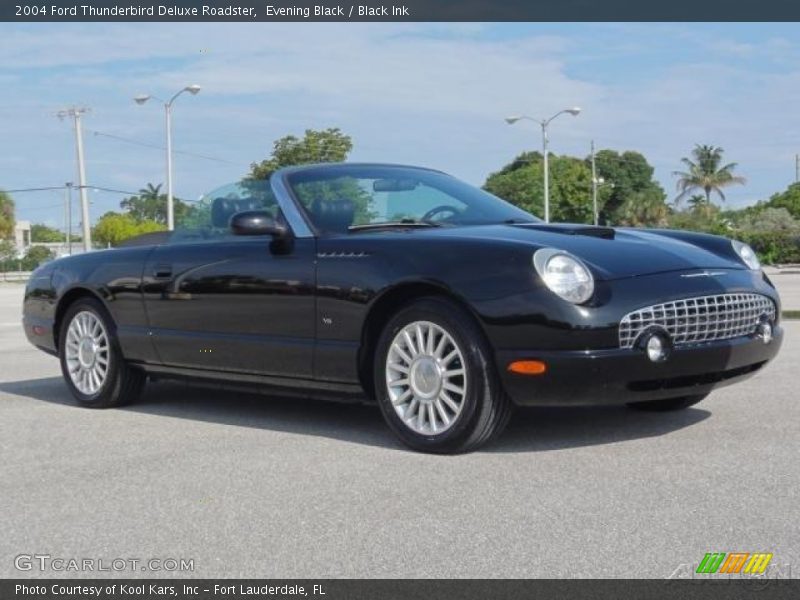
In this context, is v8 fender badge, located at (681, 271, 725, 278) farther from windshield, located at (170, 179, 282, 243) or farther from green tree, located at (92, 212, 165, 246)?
green tree, located at (92, 212, 165, 246)

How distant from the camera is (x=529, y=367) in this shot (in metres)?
5.27

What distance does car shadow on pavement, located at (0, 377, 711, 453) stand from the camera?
19.3 ft

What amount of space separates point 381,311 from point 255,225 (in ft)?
2.78

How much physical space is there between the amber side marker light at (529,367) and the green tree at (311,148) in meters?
36.5

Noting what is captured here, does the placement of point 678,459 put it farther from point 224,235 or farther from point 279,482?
point 224,235

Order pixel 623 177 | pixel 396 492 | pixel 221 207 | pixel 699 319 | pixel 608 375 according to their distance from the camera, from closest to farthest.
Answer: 1. pixel 396 492
2. pixel 608 375
3. pixel 699 319
4. pixel 221 207
5. pixel 623 177

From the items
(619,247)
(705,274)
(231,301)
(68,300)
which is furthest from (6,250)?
(705,274)

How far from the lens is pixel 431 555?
386cm

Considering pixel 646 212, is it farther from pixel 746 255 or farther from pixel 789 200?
pixel 746 255

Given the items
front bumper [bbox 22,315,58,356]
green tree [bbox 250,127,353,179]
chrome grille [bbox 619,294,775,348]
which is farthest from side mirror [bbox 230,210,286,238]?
green tree [bbox 250,127,353,179]

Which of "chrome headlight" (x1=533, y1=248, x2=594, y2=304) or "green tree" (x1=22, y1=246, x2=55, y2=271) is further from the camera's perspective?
"green tree" (x1=22, y1=246, x2=55, y2=271)

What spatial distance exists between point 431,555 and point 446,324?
1.80 metres
